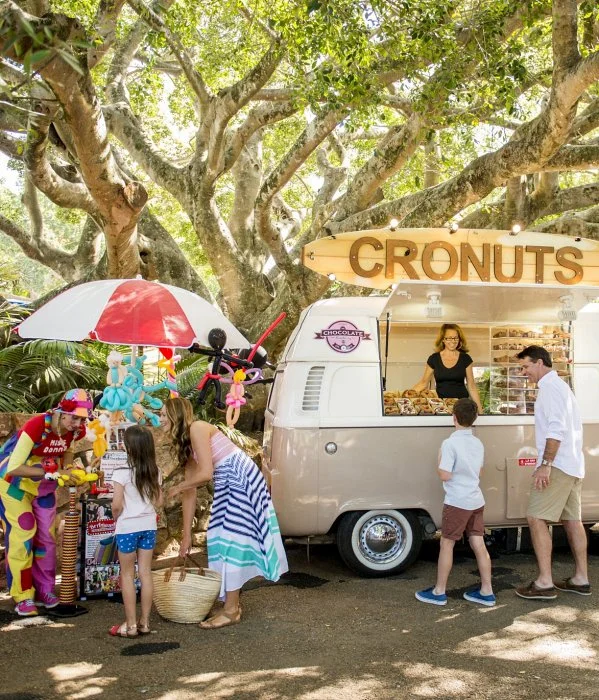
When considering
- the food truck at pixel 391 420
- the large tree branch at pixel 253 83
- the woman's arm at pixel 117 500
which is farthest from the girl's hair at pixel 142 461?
the large tree branch at pixel 253 83

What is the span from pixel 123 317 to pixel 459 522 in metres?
3.01

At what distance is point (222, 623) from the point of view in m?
5.62

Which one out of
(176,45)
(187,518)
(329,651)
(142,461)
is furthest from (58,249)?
(329,651)

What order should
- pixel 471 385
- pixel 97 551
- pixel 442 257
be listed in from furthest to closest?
pixel 442 257 → pixel 471 385 → pixel 97 551

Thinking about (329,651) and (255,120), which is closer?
(329,651)

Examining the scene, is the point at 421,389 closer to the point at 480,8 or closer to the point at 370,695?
the point at 370,695

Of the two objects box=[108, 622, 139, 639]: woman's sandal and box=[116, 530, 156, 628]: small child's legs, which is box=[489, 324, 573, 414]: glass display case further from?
box=[108, 622, 139, 639]: woman's sandal

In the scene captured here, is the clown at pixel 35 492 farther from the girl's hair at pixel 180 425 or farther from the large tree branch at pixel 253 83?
the large tree branch at pixel 253 83

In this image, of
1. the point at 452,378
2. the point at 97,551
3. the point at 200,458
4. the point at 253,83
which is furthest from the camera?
the point at 253,83

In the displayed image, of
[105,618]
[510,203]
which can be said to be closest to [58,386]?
[105,618]

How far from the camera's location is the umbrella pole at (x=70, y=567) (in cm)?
Result: 592

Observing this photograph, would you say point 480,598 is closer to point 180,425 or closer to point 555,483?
point 555,483

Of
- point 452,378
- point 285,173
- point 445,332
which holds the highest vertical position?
point 285,173

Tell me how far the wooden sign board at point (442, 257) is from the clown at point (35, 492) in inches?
129
